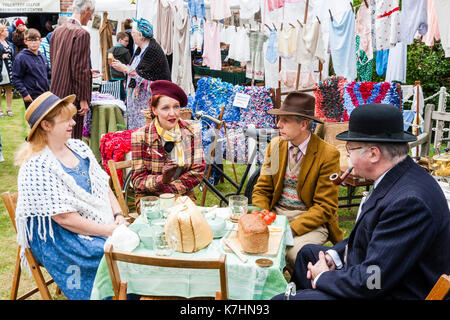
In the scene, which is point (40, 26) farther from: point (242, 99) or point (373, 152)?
point (373, 152)

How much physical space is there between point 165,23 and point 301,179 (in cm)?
647

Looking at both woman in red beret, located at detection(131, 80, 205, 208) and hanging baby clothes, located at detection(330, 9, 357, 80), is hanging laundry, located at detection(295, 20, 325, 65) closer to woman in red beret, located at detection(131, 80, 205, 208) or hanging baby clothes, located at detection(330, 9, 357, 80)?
hanging baby clothes, located at detection(330, 9, 357, 80)

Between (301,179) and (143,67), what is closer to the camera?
(301,179)

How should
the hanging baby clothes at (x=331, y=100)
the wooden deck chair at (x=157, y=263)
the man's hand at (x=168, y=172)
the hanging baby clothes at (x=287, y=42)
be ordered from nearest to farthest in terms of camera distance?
the wooden deck chair at (x=157, y=263) → the man's hand at (x=168, y=172) → the hanging baby clothes at (x=331, y=100) → the hanging baby clothes at (x=287, y=42)

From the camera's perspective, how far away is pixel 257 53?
27.8ft

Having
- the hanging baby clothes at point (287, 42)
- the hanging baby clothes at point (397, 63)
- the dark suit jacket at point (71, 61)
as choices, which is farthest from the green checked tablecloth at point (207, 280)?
the hanging baby clothes at point (397, 63)

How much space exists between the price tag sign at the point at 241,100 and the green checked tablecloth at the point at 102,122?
1.71 m

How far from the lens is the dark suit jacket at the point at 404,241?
1.69m

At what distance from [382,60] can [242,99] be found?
156 inches

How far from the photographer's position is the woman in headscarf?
5.29m

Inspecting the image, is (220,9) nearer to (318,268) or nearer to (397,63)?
(397,63)

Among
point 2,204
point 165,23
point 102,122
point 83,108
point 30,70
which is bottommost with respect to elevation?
point 2,204

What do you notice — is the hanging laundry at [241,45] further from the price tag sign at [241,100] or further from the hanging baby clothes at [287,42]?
the price tag sign at [241,100]

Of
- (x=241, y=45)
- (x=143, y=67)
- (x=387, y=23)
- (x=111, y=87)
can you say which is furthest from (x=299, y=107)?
(x=241, y=45)
